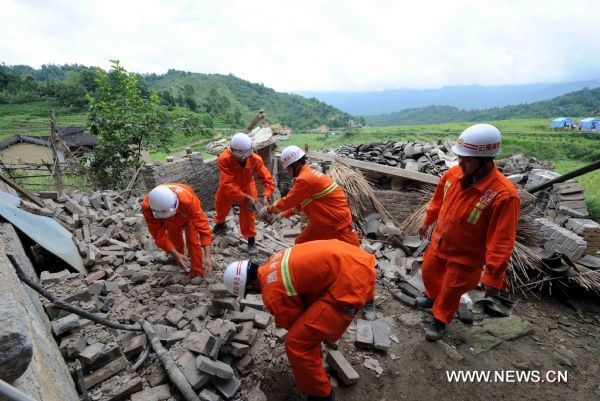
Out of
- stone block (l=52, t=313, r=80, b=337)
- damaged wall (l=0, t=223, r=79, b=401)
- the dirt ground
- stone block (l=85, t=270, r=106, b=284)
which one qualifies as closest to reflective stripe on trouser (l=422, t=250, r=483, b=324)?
the dirt ground

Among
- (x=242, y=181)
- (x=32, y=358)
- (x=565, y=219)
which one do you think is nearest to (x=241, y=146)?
(x=242, y=181)

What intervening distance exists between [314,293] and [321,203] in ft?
5.32

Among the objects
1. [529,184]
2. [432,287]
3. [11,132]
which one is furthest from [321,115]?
[432,287]

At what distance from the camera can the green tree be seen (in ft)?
29.8

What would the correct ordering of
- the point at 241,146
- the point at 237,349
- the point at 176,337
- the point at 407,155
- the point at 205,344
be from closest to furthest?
the point at 205,344 < the point at 237,349 < the point at 176,337 < the point at 241,146 < the point at 407,155

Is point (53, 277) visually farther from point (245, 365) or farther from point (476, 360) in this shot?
point (476, 360)

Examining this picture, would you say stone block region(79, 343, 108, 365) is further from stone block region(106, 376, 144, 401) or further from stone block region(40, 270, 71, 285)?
stone block region(40, 270, 71, 285)

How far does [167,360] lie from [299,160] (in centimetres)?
264

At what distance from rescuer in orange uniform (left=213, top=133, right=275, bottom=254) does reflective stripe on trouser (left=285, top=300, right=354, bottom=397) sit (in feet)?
9.74

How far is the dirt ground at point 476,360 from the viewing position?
2986 mm

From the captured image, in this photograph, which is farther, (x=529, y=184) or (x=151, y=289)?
(x=529, y=184)

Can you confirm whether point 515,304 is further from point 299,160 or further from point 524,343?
point 299,160

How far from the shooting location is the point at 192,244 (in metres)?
4.00

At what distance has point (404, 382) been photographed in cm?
310
